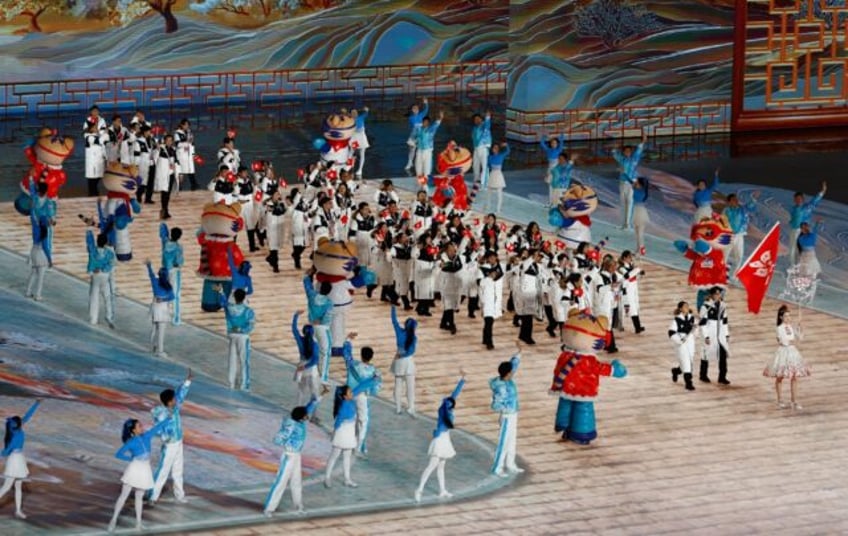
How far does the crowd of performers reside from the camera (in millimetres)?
25000

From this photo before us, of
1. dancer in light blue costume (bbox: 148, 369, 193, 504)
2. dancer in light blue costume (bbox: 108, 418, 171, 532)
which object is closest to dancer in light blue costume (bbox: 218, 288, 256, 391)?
dancer in light blue costume (bbox: 148, 369, 193, 504)

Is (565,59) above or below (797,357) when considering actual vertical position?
above

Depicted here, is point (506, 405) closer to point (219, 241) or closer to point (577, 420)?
point (577, 420)

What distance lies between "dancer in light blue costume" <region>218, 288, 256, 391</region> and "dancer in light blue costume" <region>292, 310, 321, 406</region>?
1.41 m

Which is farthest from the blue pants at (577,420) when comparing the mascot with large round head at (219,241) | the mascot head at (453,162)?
the mascot head at (453,162)

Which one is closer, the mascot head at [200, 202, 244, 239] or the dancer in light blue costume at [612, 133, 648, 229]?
the mascot head at [200, 202, 244, 239]

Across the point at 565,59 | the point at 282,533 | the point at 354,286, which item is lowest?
the point at 282,533

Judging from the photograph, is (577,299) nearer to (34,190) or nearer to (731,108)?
(34,190)

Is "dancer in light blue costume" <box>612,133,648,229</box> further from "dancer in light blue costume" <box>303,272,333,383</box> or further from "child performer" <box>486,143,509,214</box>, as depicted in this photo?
"dancer in light blue costume" <box>303,272,333,383</box>

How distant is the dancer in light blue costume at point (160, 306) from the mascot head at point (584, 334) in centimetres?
617

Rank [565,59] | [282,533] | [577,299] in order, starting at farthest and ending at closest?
[565,59] < [577,299] < [282,533]

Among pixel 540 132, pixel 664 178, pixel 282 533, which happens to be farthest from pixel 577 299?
pixel 540 132

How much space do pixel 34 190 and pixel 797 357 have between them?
1253 centimetres

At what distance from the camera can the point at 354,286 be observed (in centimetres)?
2966
